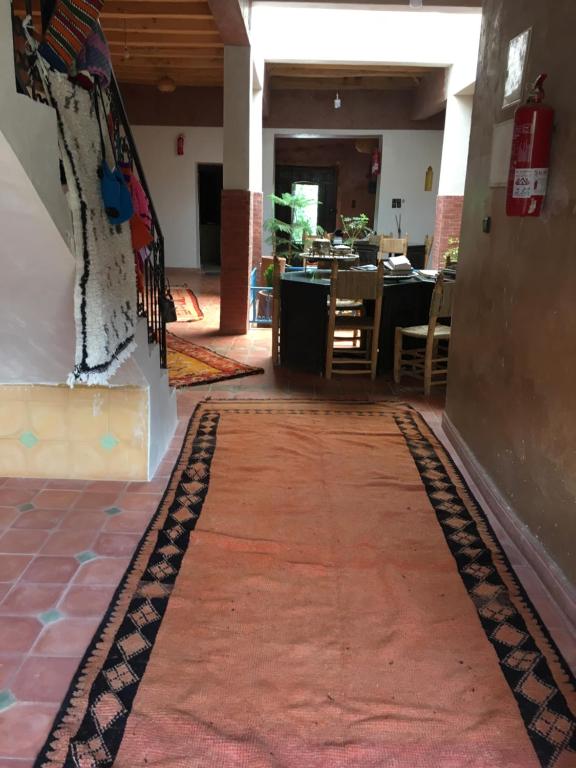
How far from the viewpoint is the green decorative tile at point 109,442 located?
3.21 metres

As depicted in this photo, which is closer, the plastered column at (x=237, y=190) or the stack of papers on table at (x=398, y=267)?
the stack of papers on table at (x=398, y=267)

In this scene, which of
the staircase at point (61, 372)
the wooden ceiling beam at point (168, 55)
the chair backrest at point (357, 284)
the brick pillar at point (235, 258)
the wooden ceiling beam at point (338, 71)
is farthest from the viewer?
the wooden ceiling beam at point (338, 71)

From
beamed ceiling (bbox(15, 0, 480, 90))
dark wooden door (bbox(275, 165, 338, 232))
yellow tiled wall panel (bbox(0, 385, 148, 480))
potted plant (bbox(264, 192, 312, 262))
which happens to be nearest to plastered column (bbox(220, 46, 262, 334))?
beamed ceiling (bbox(15, 0, 480, 90))

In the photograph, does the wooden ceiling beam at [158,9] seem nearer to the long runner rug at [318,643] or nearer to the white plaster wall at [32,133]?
the white plaster wall at [32,133]

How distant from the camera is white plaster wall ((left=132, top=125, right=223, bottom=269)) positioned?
10922 mm

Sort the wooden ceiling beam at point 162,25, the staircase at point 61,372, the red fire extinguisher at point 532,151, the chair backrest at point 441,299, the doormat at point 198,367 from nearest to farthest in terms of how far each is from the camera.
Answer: the staircase at point 61,372, the red fire extinguisher at point 532,151, the chair backrest at point 441,299, the doormat at point 198,367, the wooden ceiling beam at point 162,25

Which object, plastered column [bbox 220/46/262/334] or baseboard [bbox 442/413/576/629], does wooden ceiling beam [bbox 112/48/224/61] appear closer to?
plastered column [bbox 220/46/262/334]

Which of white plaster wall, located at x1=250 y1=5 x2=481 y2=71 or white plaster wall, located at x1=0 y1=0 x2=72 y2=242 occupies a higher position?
white plaster wall, located at x1=250 y1=5 x2=481 y2=71

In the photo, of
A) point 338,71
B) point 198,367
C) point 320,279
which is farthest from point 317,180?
point 198,367

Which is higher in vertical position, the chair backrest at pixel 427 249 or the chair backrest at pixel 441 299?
the chair backrest at pixel 427 249

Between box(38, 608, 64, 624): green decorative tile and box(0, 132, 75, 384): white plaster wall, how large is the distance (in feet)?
4.03

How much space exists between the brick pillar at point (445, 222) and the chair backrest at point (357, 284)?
4700 millimetres

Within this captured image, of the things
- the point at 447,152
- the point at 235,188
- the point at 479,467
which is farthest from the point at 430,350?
the point at 447,152

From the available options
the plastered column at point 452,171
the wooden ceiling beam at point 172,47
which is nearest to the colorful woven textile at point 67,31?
the wooden ceiling beam at point 172,47
